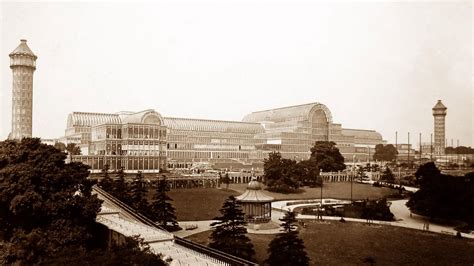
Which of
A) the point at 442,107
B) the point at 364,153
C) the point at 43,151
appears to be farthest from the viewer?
the point at 442,107

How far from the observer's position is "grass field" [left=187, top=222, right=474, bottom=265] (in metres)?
29.8

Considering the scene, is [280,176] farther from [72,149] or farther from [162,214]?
Answer: [72,149]

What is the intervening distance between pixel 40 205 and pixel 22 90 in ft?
295

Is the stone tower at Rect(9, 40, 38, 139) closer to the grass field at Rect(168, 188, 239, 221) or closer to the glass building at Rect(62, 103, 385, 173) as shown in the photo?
the glass building at Rect(62, 103, 385, 173)

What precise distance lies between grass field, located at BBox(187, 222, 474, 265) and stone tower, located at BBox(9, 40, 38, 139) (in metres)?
82.6

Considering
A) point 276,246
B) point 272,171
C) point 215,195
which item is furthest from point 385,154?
point 276,246

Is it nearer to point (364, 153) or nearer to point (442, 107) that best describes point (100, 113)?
point (364, 153)

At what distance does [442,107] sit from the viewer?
181875mm

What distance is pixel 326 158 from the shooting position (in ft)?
287

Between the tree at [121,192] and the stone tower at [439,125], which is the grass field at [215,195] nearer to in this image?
the tree at [121,192]

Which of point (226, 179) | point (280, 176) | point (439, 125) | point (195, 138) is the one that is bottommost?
point (226, 179)

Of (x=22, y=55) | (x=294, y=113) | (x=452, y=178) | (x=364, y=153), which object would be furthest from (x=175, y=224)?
(x=364, y=153)

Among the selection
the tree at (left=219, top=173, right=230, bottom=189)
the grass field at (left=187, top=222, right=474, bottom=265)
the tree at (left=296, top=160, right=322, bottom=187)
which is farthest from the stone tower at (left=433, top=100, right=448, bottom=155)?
the grass field at (left=187, top=222, right=474, bottom=265)

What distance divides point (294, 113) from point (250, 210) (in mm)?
86580
